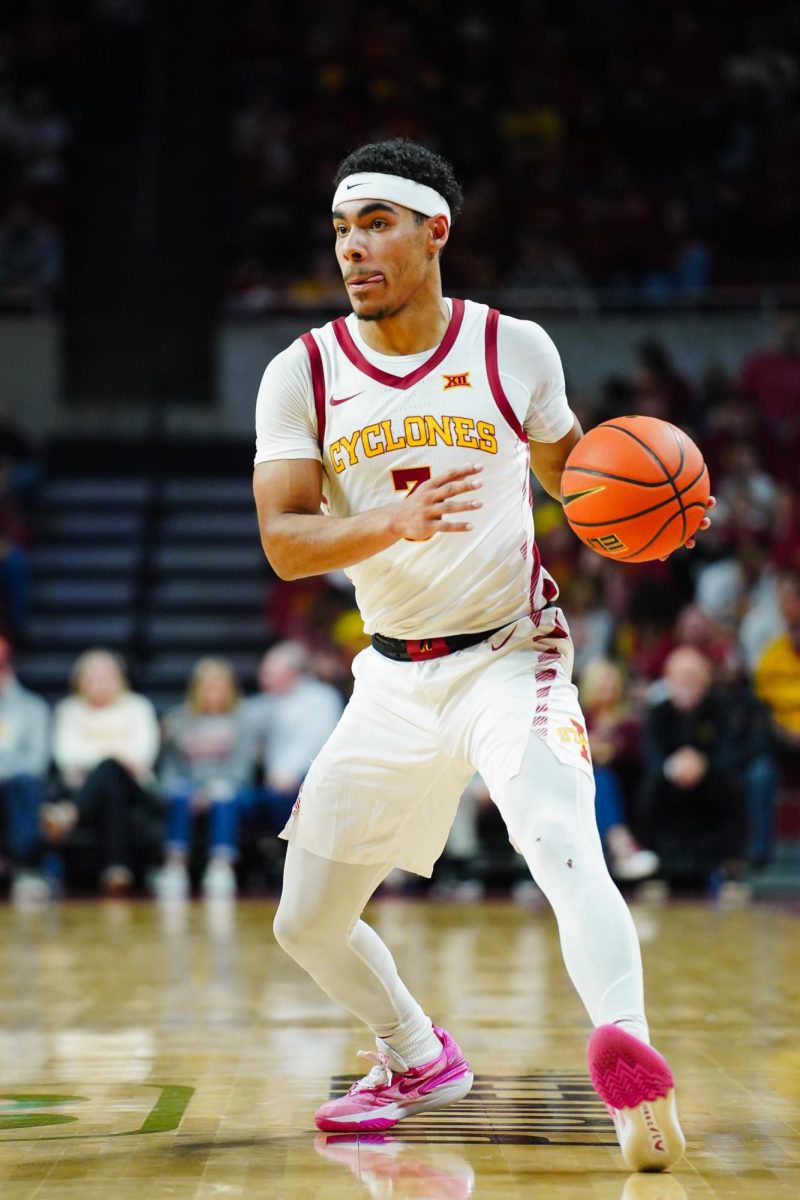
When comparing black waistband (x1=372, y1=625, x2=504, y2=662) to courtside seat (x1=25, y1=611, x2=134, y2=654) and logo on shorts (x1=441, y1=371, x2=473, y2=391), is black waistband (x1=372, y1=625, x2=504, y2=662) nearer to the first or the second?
logo on shorts (x1=441, y1=371, x2=473, y2=391)

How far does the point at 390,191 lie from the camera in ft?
14.9

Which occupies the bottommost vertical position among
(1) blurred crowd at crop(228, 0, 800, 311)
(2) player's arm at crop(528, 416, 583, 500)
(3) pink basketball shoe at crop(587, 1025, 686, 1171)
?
(3) pink basketball shoe at crop(587, 1025, 686, 1171)

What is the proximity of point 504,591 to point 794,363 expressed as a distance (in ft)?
37.7

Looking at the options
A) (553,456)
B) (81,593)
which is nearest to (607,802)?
(81,593)

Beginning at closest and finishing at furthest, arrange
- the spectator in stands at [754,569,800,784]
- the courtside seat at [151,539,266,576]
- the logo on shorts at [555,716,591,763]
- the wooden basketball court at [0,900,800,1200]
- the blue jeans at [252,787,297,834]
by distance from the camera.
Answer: the wooden basketball court at [0,900,800,1200]
the logo on shorts at [555,716,591,763]
the blue jeans at [252,787,297,834]
the spectator in stands at [754,569,800,784]
the courtside seat at [151,539,266,576]

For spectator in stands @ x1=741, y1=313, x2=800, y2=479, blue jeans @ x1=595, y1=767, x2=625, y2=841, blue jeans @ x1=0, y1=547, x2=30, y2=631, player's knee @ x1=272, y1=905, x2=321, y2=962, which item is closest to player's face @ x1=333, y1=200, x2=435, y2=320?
player's knee @ x1=272, y1=905, x2=321, y2=962

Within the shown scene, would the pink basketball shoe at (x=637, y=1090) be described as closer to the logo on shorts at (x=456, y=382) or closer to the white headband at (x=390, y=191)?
the logo on shorts at (x=456, y=382)

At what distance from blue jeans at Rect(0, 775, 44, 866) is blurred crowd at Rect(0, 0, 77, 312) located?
20.1 ft

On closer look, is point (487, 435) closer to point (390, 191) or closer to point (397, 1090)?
point (390, 191)

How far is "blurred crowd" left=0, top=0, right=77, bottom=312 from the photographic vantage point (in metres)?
16.8

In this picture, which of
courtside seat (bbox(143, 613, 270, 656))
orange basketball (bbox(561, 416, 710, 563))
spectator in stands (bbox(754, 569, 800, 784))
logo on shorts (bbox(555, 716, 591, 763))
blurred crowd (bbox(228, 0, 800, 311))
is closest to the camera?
logo on shorts (bbox(555, 716, 591, 763))

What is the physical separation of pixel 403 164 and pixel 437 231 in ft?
0.63

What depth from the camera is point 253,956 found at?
8430 millimetres

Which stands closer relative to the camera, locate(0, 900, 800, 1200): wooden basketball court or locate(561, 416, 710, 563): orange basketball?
locate(0, 900, 800, 1200): wooden basketball court
